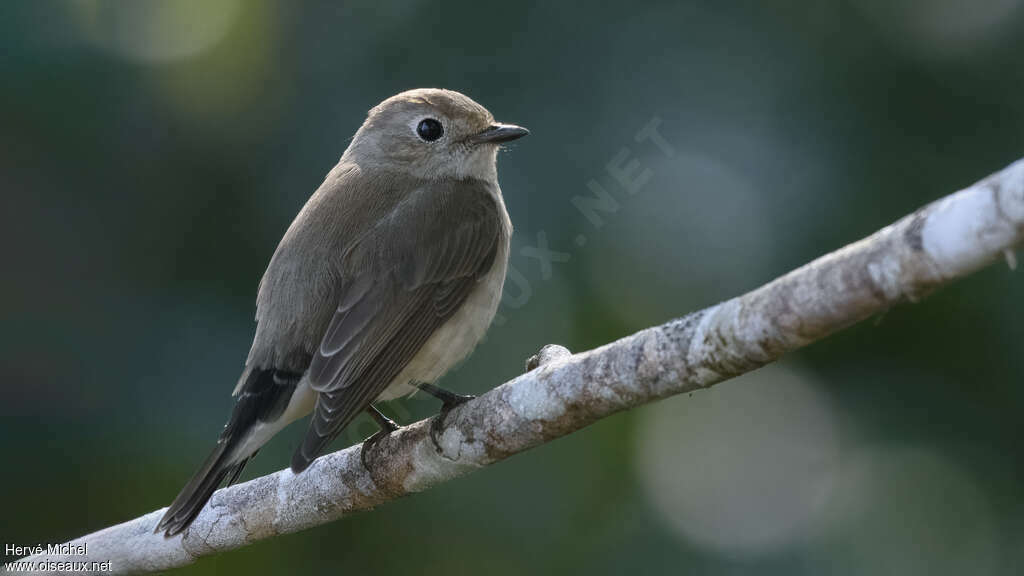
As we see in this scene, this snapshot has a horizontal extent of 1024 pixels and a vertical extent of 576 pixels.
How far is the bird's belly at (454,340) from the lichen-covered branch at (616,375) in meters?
0.36

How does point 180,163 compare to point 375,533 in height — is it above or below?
above

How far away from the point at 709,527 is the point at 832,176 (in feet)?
6.20

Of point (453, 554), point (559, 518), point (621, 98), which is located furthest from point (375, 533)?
point (621, 98)

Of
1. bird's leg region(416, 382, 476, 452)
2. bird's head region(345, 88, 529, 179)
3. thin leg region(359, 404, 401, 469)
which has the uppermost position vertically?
bird's head region(345, 88, 529, 179)

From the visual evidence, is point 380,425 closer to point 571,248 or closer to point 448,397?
point 448,397

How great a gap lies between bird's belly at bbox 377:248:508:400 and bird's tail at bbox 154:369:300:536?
1.29ft

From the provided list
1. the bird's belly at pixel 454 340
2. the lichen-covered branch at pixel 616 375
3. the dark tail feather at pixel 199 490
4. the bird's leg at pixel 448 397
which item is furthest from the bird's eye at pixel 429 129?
the dark tail feather at pixel 199 490

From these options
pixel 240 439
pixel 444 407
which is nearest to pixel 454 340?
pixel 444 407

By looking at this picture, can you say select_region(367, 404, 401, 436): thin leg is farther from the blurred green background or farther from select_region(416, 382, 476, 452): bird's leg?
the blurred green background

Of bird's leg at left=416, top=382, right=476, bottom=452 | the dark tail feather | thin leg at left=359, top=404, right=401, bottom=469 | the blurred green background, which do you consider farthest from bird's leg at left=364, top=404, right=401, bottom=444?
the blurred green background

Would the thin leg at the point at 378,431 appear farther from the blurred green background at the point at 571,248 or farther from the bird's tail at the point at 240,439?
the blurred green background at the point at 571,248

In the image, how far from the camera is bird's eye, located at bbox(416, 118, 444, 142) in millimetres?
4898

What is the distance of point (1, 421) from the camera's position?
549 centimetres

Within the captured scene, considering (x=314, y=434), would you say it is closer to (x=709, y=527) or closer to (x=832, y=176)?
(x=709, y=527)
